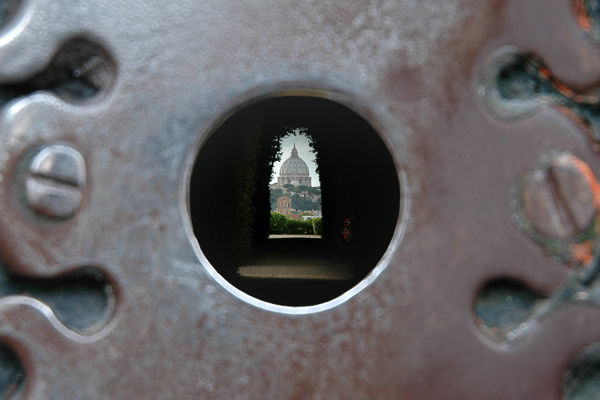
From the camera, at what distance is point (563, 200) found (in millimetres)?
652

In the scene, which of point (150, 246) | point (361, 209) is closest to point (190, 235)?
point (150, 246)

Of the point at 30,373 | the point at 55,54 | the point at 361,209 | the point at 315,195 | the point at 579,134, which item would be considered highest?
the point at 315,195

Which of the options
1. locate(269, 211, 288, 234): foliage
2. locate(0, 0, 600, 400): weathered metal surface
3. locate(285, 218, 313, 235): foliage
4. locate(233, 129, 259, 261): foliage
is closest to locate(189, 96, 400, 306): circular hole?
locate(233, 129, 259, 261): foliage

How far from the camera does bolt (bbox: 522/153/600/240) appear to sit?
0.65 meters

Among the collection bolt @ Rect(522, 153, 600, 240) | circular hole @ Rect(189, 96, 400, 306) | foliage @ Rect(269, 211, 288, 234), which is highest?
foliage @ Rect(269, 211, 288, 234)

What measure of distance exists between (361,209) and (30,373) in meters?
1.49

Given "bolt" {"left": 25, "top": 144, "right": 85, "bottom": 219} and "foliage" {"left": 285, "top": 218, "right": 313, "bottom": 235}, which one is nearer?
"bolt" {"left": 25, "top": 144, "right": 85, "bottom": 219}

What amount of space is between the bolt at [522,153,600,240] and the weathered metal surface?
2cm

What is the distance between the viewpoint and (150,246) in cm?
67

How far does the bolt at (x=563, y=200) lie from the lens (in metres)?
0.65

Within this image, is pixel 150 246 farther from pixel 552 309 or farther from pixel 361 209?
pixel 361 209

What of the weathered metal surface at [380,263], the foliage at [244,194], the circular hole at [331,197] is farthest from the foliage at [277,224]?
the weathered metal surface at [380,263]

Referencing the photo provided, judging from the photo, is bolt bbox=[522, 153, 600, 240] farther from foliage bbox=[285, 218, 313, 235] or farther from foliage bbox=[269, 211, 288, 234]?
foliage bbox=[285, 218, 313, 235]

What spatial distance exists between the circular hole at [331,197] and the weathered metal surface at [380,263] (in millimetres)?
565
